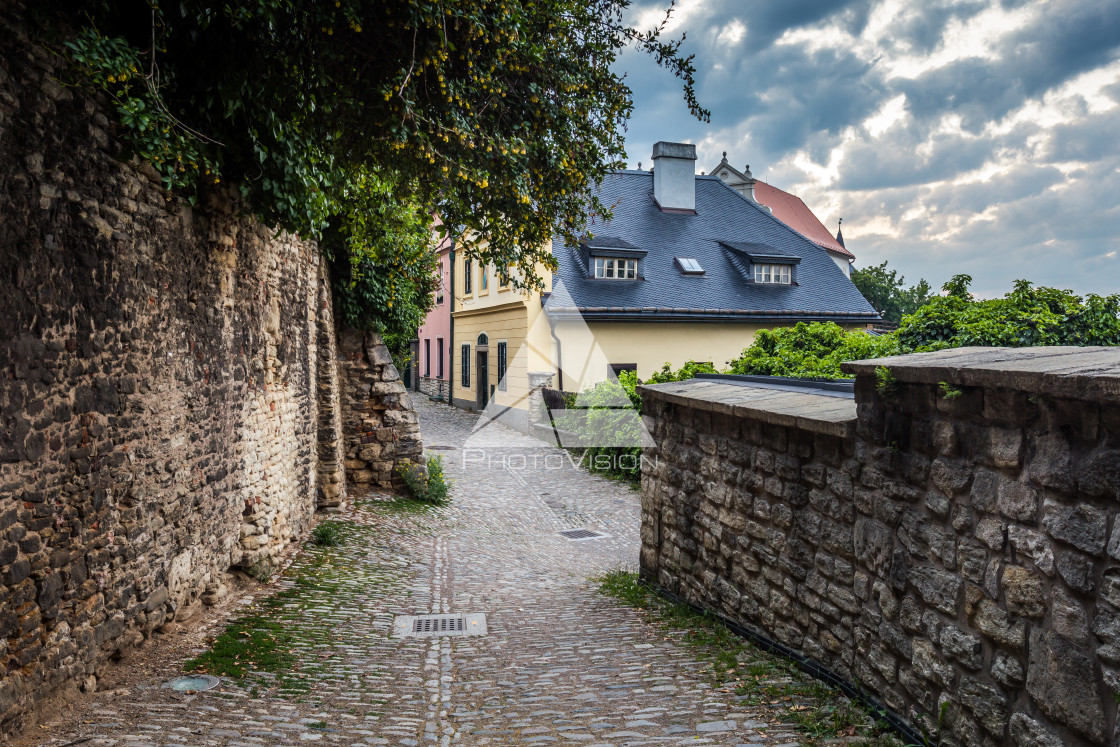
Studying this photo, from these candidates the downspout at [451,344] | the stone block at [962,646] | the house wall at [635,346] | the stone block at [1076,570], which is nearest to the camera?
the stone block at [1076,570]

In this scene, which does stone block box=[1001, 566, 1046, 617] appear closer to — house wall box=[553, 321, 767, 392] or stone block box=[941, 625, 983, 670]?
stone block box=[941, 625, 983, 670]

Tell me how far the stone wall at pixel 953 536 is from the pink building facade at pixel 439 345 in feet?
76.3

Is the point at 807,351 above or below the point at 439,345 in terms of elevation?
below

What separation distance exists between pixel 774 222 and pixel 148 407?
2285 centimetres

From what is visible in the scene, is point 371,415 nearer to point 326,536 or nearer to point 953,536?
point 326,536

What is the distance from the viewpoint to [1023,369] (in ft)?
8.48

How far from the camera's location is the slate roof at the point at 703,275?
64.6 feet

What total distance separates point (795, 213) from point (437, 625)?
4661 cm

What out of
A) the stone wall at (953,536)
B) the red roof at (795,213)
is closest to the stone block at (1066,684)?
the stone wall at (953,536)

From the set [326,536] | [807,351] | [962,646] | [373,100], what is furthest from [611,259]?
[962,646]

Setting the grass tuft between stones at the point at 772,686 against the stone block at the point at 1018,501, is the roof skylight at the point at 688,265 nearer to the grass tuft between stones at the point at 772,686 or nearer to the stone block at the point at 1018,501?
the grass tuft between stones at the point at 772,686

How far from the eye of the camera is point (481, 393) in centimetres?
2478

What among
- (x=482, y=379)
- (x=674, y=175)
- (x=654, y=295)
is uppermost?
(x=674, y=175)

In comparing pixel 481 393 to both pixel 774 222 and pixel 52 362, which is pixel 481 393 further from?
pixel 52 362
